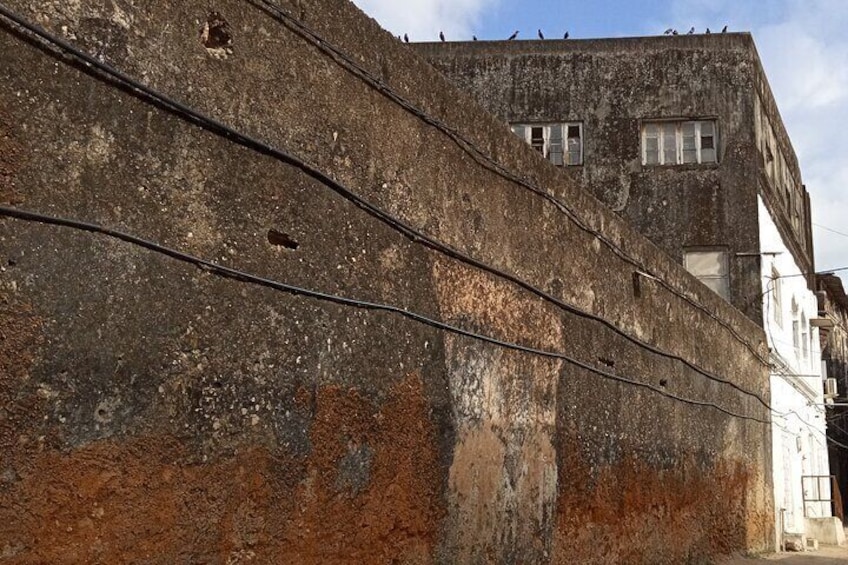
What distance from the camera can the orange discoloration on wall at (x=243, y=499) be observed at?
10.4 ft

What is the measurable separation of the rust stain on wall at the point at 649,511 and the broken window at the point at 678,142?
6.41 m

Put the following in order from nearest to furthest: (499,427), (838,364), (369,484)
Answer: (369,484)
(499,427)
(838,364)

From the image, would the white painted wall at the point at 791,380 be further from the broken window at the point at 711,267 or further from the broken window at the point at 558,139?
the broken window at the point at 558,139

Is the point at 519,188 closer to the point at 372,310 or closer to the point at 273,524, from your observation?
the point at 372,310

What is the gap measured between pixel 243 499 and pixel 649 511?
565 cm

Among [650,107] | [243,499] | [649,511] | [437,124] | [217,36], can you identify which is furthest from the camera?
[650,107]

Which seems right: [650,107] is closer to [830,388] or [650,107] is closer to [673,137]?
[673,137]

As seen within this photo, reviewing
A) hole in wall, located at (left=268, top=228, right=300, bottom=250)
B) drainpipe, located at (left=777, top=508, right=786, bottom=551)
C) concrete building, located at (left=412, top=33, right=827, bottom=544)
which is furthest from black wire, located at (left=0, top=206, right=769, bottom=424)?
concrete building, located at (left=412, top=33, right=827, bottom=544)

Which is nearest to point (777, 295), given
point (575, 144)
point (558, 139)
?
point (575, 144)

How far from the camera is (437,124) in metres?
5.73

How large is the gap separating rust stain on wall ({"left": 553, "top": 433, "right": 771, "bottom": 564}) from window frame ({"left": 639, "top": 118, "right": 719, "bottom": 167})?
6400 millimetres

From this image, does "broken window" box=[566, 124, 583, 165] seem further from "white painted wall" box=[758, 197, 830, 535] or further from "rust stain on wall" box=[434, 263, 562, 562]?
"rust stain on wall" box=[434, 263, 562, 562]

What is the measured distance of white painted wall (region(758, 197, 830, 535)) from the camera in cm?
1584

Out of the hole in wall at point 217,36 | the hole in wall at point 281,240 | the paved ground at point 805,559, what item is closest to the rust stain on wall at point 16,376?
the hole in wall at point 281,240
